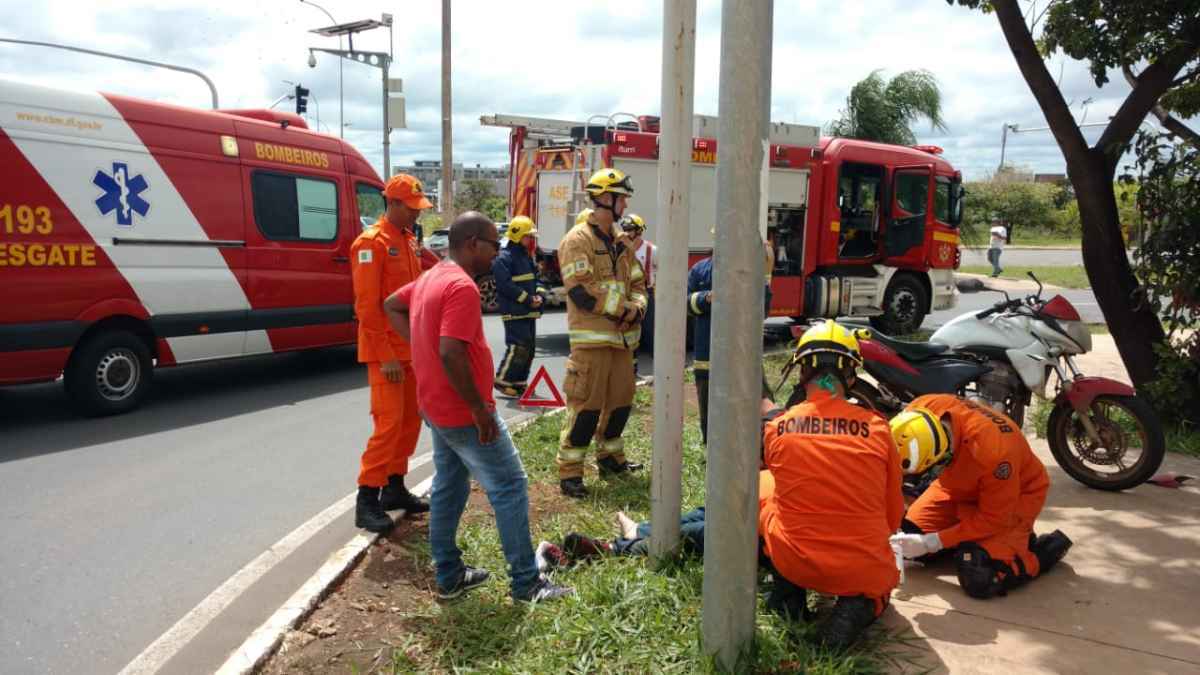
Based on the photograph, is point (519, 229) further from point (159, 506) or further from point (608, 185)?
point (159, 506)

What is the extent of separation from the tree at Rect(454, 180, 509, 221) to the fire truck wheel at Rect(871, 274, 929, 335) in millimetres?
29433

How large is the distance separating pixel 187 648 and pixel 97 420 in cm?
444

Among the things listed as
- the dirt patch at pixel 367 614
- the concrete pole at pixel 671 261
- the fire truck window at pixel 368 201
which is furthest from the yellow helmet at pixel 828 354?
the fire truck window at pixel 368 201

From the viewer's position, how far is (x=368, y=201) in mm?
9531

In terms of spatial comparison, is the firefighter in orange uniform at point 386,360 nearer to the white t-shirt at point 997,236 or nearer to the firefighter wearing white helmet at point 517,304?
the firefighter wearing white helmet at point 517,304

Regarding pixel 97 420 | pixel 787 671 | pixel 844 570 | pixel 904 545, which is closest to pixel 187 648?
pixel 787 671

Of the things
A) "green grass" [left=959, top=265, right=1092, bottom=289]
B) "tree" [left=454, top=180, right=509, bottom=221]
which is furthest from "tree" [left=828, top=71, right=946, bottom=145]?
"tree" [left=454, top=180, right=509, bottom=221]

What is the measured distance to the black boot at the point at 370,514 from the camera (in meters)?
4.52

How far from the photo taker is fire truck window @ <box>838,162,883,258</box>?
12.5m

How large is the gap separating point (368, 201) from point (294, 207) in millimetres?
1058

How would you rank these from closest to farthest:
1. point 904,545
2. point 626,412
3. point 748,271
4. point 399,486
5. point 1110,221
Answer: point 748,271 → point 904,545 → point 399,486 → point 626,412 → point 1110,221

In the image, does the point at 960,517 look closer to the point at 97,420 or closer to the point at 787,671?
the point at 787,671

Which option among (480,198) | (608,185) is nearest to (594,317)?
(608,185)

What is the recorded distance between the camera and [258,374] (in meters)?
9.44
